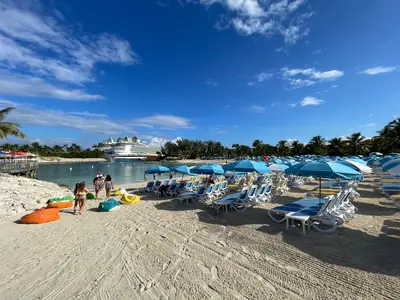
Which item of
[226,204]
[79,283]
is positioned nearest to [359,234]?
[226,204]

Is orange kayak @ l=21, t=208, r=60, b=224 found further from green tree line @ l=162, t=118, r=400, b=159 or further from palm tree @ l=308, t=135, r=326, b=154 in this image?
palm tree @ l=308, t=135, r=326, b=154

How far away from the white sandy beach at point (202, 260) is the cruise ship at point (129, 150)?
9427cm

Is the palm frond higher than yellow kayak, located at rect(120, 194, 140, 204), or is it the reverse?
the palm frond

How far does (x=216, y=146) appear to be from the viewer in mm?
100500

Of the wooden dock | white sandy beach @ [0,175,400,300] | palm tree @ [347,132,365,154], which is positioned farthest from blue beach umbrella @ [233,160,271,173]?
palm tree @ [347,132,365,154]

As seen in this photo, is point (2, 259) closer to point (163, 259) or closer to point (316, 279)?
point (163, 259)

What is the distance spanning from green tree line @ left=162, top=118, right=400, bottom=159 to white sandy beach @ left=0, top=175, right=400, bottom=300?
116ft

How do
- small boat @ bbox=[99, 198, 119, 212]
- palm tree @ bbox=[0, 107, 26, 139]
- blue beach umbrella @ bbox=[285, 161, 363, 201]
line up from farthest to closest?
palm tree @ bbox=[0, 107, 26, 139] < small boat @ bbox=[99, 198, 119, 212] < blue beach umbrella @ bbox=[285, 161, 363, 201]

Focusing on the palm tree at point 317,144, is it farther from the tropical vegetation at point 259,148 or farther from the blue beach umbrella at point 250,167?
the blue beach umbrella at point 250,167

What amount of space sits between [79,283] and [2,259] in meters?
2.48

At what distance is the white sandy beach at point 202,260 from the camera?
3340 millimetres

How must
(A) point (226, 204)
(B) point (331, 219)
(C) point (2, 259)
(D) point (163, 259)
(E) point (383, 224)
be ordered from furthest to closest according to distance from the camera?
(A) point (226, 204), (E) point (383, 224), (B) point (331, 219), (C) point (2, 259), (D) point (163, 259)

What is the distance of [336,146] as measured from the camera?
166 feet

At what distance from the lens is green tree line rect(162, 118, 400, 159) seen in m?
35.7
